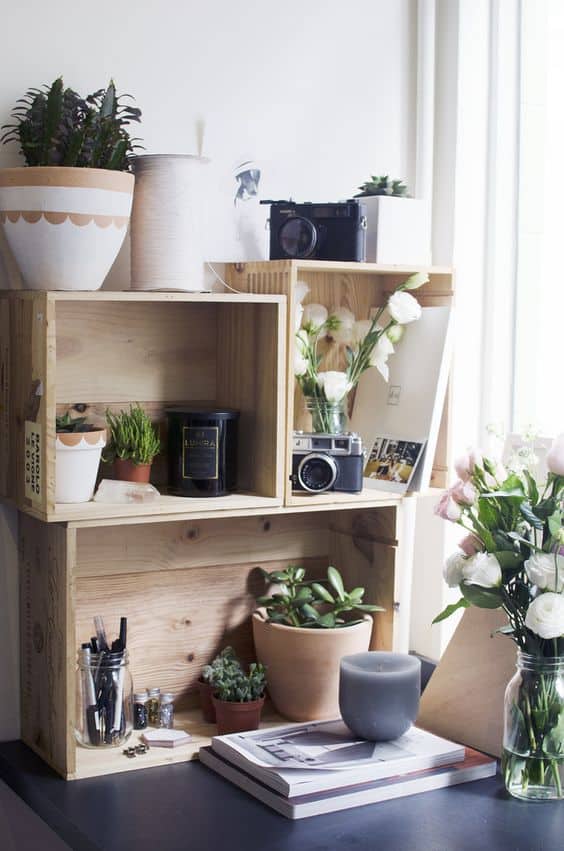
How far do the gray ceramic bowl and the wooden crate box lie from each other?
0.24 m

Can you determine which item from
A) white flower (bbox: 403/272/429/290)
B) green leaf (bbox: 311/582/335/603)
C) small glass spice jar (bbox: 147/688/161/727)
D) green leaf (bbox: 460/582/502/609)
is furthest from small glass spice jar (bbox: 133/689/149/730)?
white flower (bbox: 403/272/429/290)

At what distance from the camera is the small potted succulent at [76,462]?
1.52 meters

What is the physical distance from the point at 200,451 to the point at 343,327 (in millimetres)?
380

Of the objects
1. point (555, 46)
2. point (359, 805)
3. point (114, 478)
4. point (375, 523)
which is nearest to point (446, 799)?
point (359, 805)

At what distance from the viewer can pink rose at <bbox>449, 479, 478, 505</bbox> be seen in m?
1.53

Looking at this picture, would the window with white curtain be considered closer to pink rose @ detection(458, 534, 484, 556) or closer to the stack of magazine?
pink rose @ detection(458, 534, 484, 556)

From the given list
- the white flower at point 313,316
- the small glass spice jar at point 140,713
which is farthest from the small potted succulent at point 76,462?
the white flower at point 313,316

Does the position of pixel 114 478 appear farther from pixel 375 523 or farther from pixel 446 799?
pixel 446 799

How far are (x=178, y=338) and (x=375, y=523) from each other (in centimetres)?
44

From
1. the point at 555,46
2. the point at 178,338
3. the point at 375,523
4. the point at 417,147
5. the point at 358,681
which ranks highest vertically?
the point at 555,46

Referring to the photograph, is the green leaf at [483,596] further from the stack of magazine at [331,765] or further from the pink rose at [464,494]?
the stack of magazine at [331,765]

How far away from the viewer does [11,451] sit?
162 cm

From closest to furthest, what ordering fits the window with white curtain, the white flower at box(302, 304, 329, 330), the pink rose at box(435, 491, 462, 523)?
the pink rose at box(435, 491, 462, 523), the white flower at box(302, 304, 329, 330), the window with white curtain

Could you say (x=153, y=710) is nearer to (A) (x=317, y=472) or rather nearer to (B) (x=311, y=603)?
(B) (x=311, y=603)
